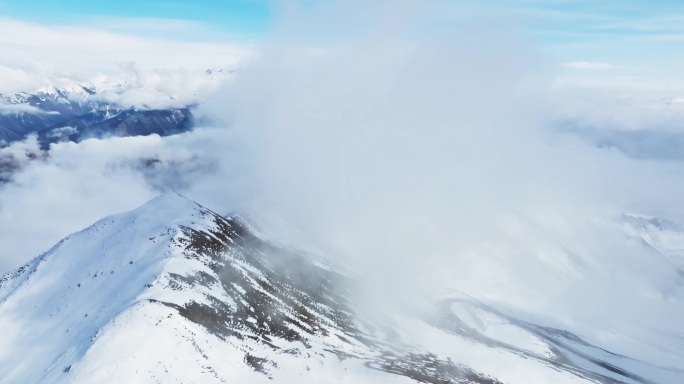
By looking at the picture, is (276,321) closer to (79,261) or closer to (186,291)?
(186,291)

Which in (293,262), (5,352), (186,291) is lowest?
(5,352)

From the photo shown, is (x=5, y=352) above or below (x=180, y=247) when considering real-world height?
below

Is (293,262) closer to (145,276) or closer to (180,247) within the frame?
(180,247)

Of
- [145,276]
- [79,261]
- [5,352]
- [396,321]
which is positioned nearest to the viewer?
[5,352]

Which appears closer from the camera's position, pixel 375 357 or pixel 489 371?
pixel 375 357

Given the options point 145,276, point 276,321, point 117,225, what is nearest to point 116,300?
point 145,276

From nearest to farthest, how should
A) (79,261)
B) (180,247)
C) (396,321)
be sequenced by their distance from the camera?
(180,247)
(79,261)
(396,321)

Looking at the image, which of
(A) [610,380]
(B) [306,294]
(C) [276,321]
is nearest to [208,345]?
(C) [276,321]
